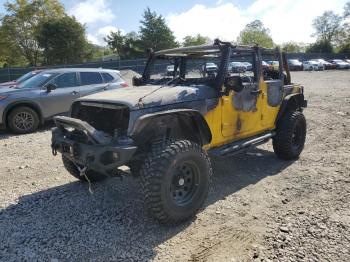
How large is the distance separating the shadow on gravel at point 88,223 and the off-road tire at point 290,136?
0.60m

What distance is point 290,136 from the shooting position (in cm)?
568

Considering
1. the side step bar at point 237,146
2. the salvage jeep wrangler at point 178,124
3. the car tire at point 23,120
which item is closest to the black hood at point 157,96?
the salvage jeep wrangler at point 178,124

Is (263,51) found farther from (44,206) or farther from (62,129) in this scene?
(44,206)

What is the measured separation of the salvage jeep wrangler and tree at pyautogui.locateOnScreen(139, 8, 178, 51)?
4863 cm

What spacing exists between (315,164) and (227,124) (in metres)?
2.07

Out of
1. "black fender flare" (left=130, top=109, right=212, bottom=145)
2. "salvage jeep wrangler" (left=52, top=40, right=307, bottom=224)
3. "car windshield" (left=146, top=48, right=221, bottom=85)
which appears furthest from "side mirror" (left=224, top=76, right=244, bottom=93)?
"black fender flare" (left=130, top=109, right=212, bottom=145)

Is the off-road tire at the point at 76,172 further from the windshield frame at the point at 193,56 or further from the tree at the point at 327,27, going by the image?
the tree at the point at 327,27

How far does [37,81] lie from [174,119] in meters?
6.12

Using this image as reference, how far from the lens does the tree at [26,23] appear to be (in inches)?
1748

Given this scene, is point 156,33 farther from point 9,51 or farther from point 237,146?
point 237,146

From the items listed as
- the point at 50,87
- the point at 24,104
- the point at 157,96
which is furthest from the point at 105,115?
the point at 24,104

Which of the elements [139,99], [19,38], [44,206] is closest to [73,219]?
[44,206]

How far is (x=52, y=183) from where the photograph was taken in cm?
521

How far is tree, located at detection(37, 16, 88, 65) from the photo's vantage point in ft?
131
